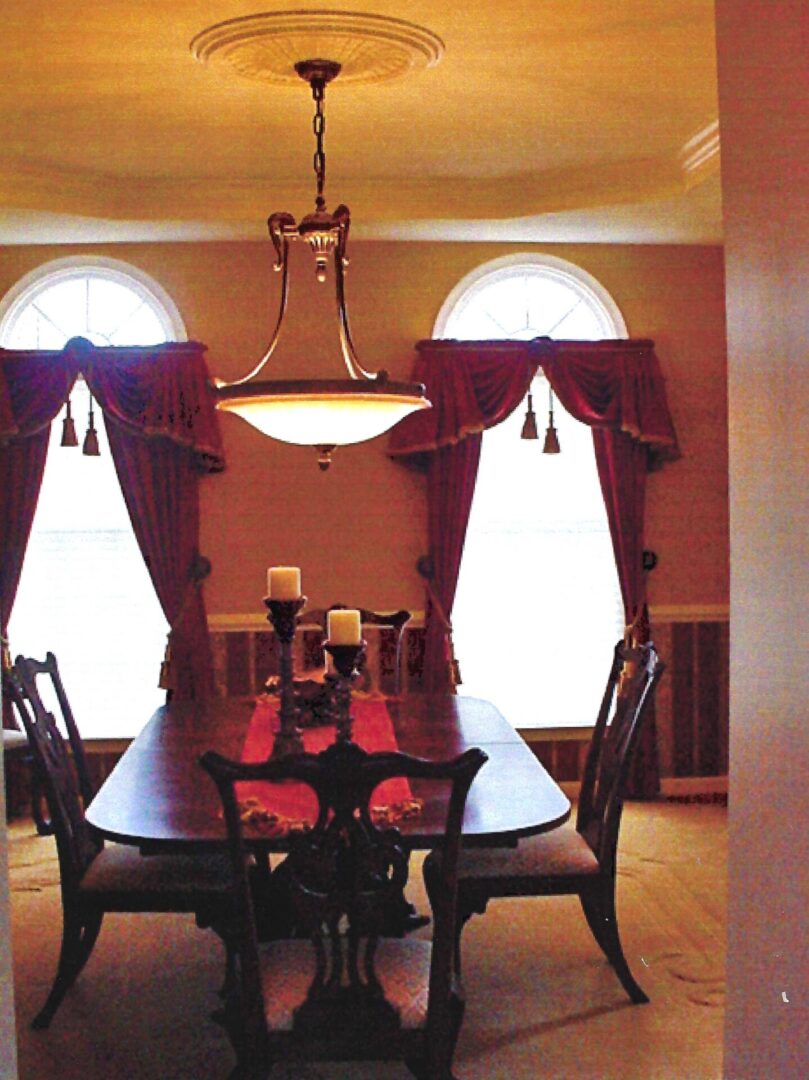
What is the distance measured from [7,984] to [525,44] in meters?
3.14

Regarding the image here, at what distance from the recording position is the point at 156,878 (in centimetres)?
363

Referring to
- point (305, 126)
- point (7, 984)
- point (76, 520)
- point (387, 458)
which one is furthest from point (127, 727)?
point (7, 984)

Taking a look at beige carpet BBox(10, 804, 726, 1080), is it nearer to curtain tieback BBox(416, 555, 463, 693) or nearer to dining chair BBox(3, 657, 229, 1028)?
dining chair BBox(3, 657, 229, 1028)

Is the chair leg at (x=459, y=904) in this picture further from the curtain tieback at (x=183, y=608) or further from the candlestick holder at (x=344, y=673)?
the curtain tieback at (x=183, y=608)

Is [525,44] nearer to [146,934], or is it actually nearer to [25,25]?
[25,25]

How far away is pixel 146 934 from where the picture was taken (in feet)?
15.1

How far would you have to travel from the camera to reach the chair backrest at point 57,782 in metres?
3.70

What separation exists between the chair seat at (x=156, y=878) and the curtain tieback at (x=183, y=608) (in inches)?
91.1

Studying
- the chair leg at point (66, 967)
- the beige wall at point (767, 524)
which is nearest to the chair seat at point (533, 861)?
the chair leg at point (66, 967)

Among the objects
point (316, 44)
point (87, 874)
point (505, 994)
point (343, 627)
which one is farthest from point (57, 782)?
point (316, 44)

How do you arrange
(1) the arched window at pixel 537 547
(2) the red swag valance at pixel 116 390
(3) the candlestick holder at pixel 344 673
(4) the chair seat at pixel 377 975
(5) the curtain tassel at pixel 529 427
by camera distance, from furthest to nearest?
(1) the arched window at pixel 537 547 → (2) the red swag valance at pixel 116 390 → (5) the curtain tassel at pixel 529 427 → (3) the candlestick holder at pixel 344 673 → (4) the chair seat at pixel 377 975

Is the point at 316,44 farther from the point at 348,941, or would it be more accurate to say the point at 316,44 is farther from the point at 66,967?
the point at 66,967

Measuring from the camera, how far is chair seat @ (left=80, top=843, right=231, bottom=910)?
356 cm

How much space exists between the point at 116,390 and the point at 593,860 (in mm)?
3208
